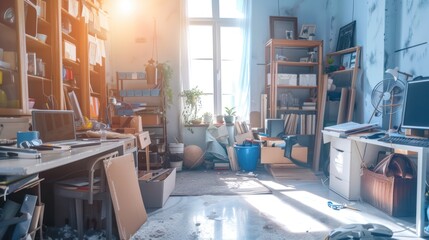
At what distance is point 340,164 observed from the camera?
2.76m

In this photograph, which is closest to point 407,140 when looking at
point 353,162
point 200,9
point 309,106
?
point 353,162

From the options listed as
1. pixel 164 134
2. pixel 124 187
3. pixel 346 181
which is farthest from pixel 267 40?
pixel 124 187

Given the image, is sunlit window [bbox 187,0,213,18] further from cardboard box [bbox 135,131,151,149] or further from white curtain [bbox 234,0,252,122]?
cardboard box [bbox 135,131,151,149]

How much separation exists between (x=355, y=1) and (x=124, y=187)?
3892 mm

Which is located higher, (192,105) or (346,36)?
(346,36)

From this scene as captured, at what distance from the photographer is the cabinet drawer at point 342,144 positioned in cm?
260

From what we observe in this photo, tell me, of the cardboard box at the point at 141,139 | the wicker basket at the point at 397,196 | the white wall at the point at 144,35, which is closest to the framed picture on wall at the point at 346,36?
the wicker basket at the point at 397,196

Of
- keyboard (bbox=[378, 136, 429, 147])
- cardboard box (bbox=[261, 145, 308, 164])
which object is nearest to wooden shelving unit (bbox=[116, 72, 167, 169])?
cardboard box (bbox=[261, 145, 308, 164])

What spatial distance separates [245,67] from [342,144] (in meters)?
2.09

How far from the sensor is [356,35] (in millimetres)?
3615

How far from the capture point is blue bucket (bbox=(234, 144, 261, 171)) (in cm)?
379

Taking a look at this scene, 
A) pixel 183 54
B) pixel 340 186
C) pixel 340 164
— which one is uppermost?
pixel 183 54

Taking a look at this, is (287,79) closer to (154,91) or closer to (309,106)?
(309,106)

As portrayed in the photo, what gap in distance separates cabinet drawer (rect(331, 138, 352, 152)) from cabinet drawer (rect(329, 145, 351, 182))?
0.10ft
